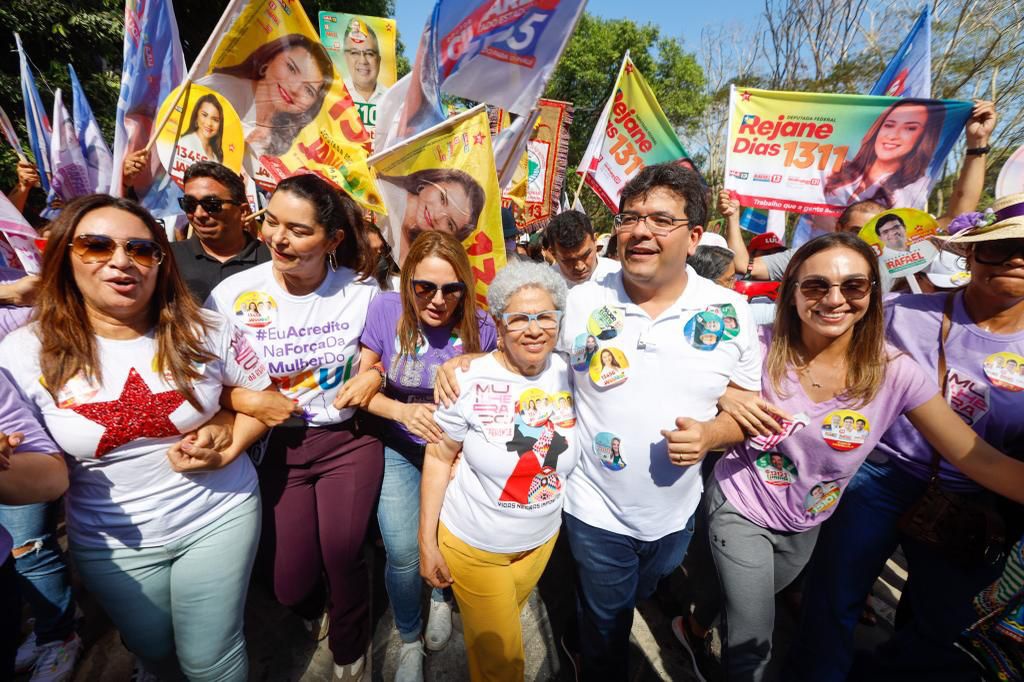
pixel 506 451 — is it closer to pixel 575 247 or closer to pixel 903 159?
pixel 575 247

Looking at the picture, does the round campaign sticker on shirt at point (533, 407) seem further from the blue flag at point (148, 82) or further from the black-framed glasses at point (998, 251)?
the blue flag at point (148, 82)

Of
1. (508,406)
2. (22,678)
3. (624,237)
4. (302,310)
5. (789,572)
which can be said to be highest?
(624,237)

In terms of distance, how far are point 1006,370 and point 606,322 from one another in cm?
167

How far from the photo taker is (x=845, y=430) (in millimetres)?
1844

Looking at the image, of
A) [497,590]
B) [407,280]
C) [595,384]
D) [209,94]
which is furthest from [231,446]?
[209,94]

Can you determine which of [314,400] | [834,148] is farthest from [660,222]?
[834,148]

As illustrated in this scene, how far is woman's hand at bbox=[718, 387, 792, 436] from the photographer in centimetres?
184

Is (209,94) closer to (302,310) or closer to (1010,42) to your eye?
(302,310)

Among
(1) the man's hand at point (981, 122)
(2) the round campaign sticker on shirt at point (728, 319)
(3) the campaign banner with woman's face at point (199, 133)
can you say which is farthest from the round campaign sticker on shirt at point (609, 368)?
(1) the man's hand at point (981, 122)

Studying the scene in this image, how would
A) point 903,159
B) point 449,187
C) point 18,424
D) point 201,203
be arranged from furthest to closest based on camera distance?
point 903,159 → point 449,187 → point 201,203 → point 18,424

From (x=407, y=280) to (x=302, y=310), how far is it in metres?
0.54

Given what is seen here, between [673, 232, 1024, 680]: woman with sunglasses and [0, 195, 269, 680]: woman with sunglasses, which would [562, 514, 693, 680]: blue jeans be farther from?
[0, 195, 269, 680]: woman with sunglasses

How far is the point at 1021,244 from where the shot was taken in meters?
1.78

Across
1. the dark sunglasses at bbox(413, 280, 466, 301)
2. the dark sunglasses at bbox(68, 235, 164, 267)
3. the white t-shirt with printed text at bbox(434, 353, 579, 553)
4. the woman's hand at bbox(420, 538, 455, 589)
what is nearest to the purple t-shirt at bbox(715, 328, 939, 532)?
the white t-shirt with printed text at bbox(434, 353, 579, 553)
